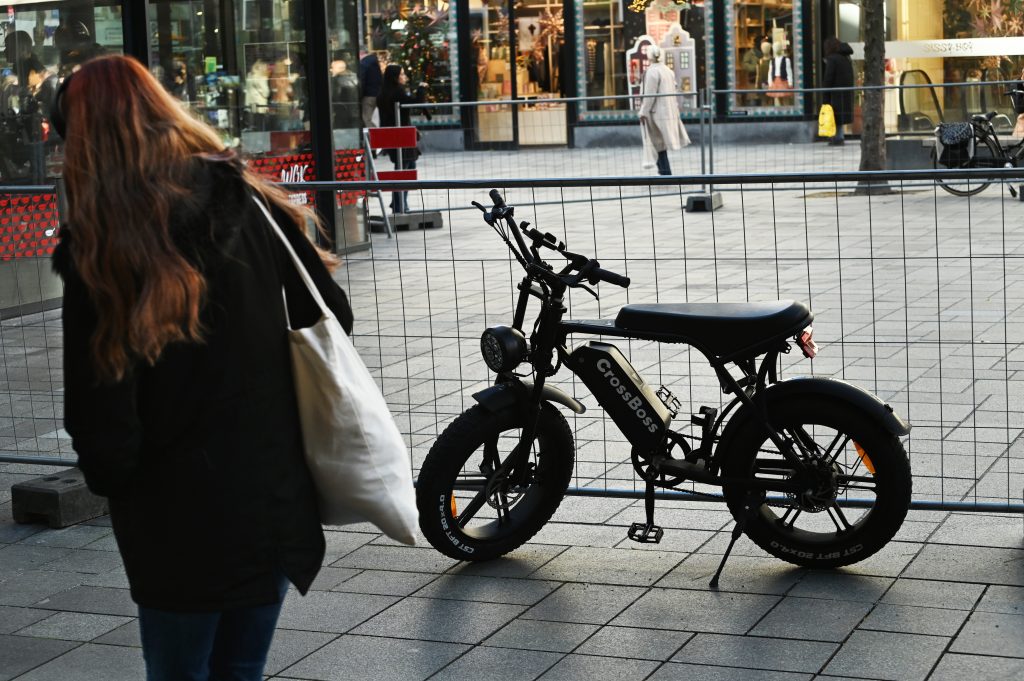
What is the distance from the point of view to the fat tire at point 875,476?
456 centimetres

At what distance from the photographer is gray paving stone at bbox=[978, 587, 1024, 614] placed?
14.2 ft

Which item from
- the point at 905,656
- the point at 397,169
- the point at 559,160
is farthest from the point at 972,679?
the point at 559,160

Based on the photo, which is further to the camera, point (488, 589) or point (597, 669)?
point (488, 589)

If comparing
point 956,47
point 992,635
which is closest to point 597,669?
point 992,635

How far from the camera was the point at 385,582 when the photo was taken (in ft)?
16.0

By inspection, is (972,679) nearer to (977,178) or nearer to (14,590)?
(977,178)

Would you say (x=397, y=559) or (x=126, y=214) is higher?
(x=126, y=214)

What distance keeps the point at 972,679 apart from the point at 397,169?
13026 mm

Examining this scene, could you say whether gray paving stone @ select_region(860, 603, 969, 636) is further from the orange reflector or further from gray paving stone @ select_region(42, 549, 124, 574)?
gray paving stone @ select_region(42, 549, 124, 574)

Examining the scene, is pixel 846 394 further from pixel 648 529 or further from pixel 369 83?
pixel 369 83

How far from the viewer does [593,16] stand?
2741 cm

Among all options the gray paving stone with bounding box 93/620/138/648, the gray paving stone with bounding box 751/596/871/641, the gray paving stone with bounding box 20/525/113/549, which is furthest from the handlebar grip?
the gray paving stone with bounding box 20/525/113/549

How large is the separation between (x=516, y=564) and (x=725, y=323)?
1.14m

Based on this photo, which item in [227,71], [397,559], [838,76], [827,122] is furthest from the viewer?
[838,76]
